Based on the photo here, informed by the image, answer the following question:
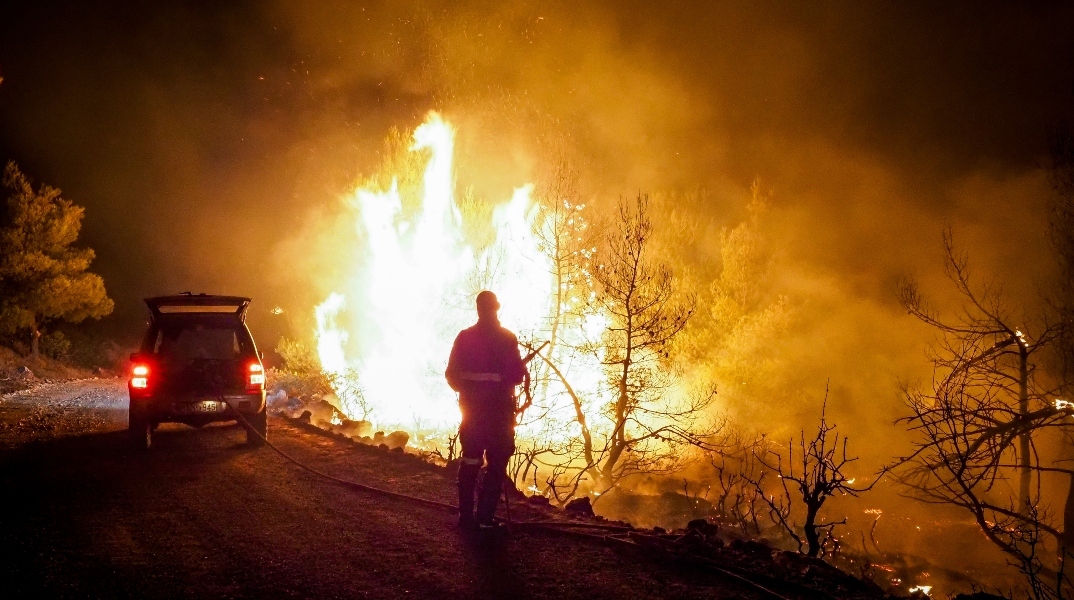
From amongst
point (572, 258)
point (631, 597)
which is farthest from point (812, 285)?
point (631, 597)

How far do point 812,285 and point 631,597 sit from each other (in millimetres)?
26100

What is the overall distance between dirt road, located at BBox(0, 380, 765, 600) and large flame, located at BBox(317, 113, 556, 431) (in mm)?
9134

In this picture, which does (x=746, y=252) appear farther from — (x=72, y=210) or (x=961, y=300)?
(x=72, y=210)

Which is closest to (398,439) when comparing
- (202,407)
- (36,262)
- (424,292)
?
(202,407)

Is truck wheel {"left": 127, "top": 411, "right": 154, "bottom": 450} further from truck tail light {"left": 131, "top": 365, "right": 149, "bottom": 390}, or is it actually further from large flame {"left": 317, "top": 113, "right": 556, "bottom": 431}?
large flame {"left": 317, "top": 113, "right": 556, "bottom": 431}

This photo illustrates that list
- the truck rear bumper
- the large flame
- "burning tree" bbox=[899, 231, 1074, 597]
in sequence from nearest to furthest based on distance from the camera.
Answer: the truck rear bumper
"burning tree" bbox=[899, 231, 1074, 597]
the large flame

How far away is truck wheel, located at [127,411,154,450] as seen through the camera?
7965 mm

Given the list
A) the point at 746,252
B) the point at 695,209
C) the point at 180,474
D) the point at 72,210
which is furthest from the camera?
the point at 695,209

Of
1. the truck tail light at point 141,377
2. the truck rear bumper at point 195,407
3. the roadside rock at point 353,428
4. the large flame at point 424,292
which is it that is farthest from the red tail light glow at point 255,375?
the large flame at point 424,292

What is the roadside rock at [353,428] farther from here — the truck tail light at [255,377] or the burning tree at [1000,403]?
the burning tree at [1000,403]

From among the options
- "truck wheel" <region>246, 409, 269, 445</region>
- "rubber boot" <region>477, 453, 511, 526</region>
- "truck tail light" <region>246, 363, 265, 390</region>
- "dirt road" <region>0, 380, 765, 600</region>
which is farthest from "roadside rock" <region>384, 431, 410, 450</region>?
"rubber boot" <region>477, 453, 511, 526</region>

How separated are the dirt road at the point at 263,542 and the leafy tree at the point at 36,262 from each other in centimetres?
1677

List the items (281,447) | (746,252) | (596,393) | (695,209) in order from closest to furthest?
(281,447) < (596,393) < (746,252) < (695,209)

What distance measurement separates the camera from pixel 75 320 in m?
22.3
